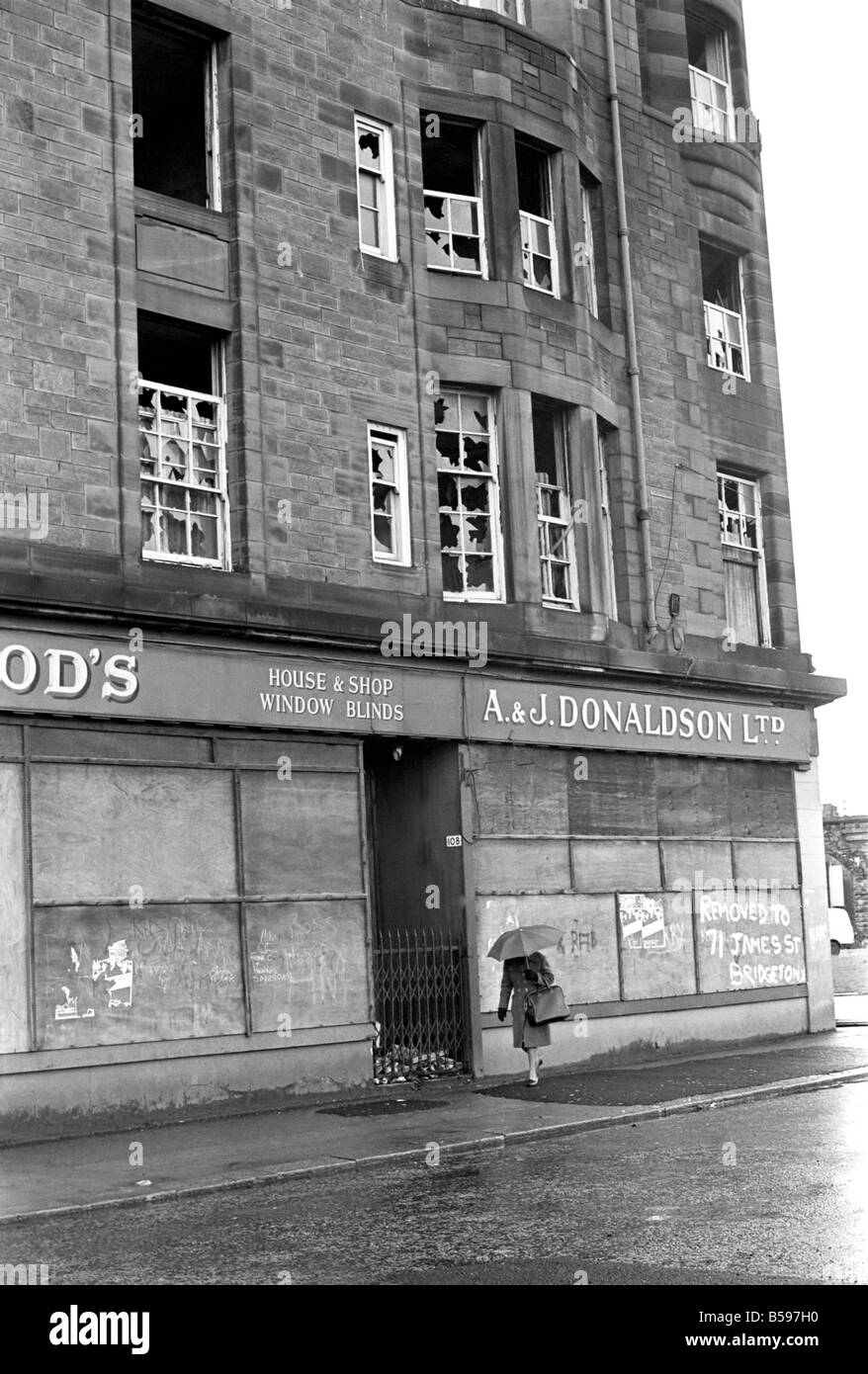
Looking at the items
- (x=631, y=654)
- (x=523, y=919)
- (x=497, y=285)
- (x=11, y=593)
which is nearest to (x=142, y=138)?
(x=497, y=285)

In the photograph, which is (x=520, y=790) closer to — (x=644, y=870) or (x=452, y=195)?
(x=644, y=870)

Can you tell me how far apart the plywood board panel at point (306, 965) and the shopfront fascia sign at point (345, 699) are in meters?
1.99

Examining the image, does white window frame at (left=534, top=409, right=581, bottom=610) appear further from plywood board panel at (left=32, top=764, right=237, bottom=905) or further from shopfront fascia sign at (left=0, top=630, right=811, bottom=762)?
plywood board panel at (left=32, top=764, right=237, bottom=905)

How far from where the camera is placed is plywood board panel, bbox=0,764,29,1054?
47.2 feet

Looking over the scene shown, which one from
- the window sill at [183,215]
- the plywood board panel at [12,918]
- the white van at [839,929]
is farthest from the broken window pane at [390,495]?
the white van at [839,929]

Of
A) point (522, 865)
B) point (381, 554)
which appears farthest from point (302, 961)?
point (381, 554)

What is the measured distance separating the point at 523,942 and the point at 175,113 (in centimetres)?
1017

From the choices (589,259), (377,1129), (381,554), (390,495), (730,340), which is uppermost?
(589,259)

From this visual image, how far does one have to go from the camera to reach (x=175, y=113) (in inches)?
727

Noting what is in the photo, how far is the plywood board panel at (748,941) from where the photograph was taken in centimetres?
2234

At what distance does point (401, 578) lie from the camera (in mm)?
18828
